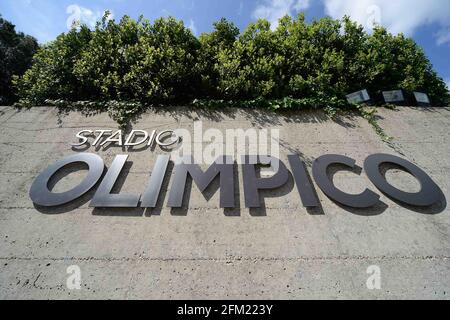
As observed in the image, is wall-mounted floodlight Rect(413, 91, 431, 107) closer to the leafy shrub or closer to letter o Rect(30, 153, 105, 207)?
letter o Rect(30, 153, 105, 207)

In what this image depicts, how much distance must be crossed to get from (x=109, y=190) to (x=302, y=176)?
3.92 metres

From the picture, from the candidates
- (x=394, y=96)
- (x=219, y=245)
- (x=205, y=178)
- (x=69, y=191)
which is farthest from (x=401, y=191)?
(x=69, y=191)

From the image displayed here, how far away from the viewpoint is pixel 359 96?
7449 millimetres

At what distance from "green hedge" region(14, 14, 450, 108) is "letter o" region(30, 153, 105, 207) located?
8.07 feet

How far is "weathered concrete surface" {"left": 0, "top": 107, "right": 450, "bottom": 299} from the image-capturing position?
3621 millimetres

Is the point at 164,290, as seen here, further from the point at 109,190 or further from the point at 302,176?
the point at 302,176

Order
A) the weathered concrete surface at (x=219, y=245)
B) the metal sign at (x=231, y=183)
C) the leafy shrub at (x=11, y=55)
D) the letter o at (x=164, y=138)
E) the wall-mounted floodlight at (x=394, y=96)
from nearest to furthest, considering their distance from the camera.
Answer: the weathered concrete surface at (x=219, y=245) → the metal sign at (x=231, y=183) → the letter o at (x=164, y=138) → the wall-mounted floodlight at (x=394, y=96) → the leafy shrub at (x=11, y=55)

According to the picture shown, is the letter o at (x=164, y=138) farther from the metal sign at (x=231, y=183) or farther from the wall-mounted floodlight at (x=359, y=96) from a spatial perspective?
the wall-mounted floodlight at (x=359, y=96)

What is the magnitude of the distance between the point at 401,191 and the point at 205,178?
389cm

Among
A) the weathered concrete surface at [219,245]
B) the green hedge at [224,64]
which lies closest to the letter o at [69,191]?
the weathered concrete surface at [219,245]

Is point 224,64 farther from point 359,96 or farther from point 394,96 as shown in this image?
point 394,96

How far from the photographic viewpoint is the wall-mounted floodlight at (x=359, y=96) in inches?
291

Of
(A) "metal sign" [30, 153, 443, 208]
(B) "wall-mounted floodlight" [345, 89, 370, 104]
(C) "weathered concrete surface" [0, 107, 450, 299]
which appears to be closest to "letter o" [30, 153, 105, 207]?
(A) "metal sign" [30, 153, 443, 208]

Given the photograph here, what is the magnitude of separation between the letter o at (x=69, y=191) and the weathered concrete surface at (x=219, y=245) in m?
0.17
